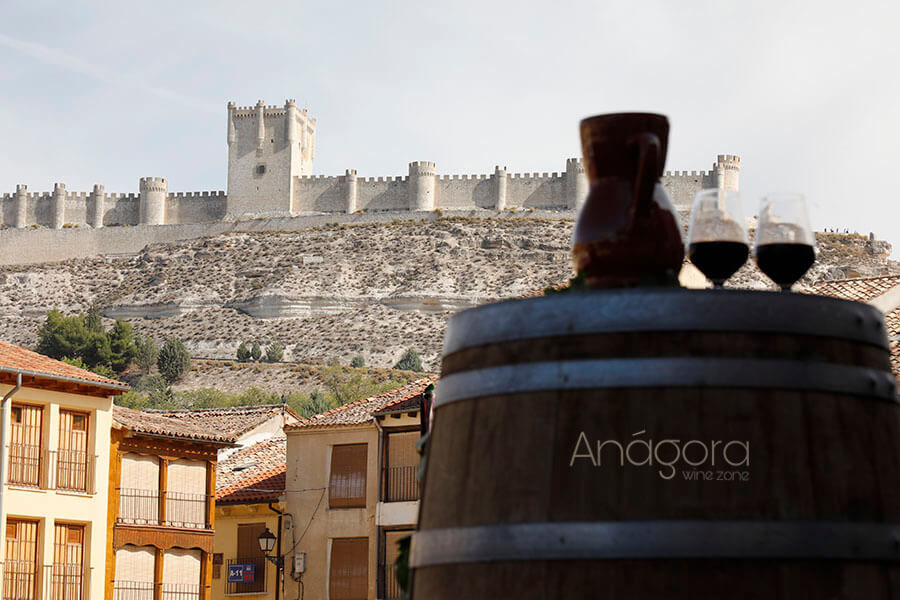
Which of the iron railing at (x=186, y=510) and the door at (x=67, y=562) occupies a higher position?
the iron railing at (x=186, y=510)

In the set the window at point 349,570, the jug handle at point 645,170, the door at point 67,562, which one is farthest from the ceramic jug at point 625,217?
the window at point 349,570

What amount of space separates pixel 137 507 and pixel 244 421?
813 centimetres

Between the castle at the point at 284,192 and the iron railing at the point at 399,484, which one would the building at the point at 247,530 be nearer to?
the iron railing at the point at 399,484

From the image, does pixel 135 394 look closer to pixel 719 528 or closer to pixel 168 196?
pixel 168 196

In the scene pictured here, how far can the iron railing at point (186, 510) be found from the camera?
91.9ft

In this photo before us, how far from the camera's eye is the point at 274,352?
102125 millimetres

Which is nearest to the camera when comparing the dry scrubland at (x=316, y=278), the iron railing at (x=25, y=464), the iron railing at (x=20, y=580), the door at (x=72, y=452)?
the iron railing at (x=20, y=580)

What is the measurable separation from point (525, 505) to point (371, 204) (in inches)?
4563

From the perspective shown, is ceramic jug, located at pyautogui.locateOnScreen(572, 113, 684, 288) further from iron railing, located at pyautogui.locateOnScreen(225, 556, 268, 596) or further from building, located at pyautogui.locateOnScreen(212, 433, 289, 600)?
iron railing, located at pyautogui.locateOnScreen(225, 556, 268, 596)

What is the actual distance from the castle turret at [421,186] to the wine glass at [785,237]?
113493 millimetres

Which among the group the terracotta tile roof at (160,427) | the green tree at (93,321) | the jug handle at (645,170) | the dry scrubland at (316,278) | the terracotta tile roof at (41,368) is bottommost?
the jug handle at (645,170)

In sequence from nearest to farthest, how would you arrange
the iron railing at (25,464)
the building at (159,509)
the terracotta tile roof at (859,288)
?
the terracotta tile roof at (859,288) → the iron railing at (25,464) → the building at (159,509)

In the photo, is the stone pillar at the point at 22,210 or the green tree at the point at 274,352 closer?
the green tree at the point at 274,352

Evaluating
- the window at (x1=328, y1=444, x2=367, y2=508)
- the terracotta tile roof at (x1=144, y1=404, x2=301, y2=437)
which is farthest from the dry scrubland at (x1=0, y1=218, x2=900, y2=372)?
the window at (x1=328, y1=444, x2=367, y2=508)
